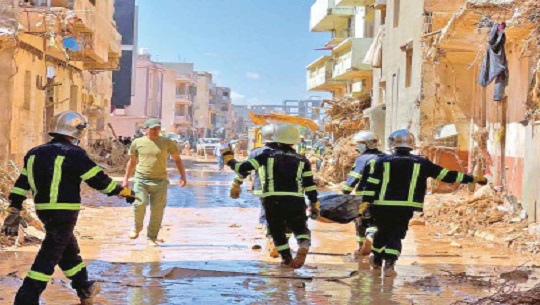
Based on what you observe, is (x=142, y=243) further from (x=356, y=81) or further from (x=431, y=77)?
(x=356, y=81)

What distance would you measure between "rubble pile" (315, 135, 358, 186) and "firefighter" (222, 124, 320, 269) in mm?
18639

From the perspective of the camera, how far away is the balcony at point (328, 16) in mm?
50000

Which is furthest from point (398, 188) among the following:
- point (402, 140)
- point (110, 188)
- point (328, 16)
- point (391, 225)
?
point (328, 16)

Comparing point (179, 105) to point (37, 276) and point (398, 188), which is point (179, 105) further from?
point (37, 276)

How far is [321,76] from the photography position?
5278 centimetres

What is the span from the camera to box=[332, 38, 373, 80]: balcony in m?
40.6

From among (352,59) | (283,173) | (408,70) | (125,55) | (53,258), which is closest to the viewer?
(53,258)

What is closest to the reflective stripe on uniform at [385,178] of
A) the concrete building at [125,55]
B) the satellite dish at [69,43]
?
the satellite dish at [69,43]

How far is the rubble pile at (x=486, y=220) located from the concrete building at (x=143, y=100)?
53.0 metres

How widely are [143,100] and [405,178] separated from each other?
68702mm

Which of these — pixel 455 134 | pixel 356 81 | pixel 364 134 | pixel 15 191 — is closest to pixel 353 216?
pixel 364 134

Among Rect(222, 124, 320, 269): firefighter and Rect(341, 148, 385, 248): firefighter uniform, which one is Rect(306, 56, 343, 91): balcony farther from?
Rect(222, 124, 320, 269): firefighter

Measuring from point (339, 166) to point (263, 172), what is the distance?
66.6 ft

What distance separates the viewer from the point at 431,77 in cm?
2373
